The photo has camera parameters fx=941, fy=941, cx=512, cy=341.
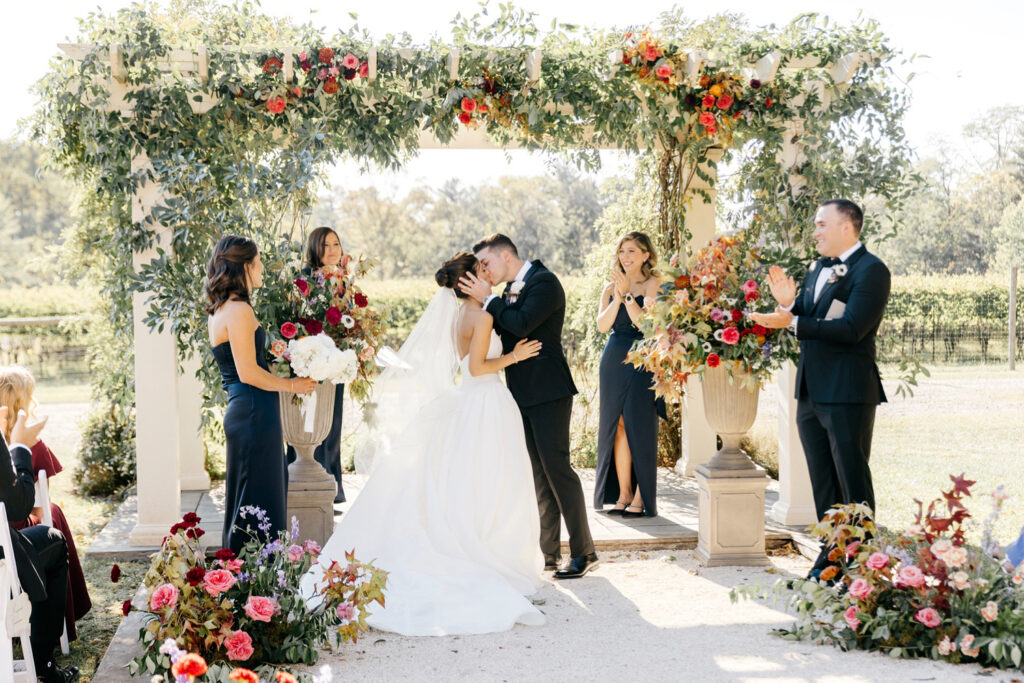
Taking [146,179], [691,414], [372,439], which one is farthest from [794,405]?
[146,179]

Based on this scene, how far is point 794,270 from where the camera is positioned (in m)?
5.16

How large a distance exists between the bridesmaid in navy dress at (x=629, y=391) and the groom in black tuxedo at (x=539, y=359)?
125 centimetres

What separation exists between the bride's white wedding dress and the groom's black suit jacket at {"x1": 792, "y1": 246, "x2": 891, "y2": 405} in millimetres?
1523

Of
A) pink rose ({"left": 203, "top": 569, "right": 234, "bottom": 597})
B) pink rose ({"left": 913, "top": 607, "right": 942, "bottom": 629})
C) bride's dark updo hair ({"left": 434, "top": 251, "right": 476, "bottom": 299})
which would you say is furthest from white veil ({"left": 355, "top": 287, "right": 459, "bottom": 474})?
pink rose ({"left": 913, "top": 607, "right": 942, "bottom": 629})

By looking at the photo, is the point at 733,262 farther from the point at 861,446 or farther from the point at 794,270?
the point at 861,446

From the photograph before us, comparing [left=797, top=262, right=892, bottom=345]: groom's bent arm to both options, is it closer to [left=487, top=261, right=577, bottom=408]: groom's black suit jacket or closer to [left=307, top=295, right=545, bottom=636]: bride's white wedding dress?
[left=487, top=261, right=577, bottom=408]: groom's black suit jacket

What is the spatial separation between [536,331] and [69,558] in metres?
2.53

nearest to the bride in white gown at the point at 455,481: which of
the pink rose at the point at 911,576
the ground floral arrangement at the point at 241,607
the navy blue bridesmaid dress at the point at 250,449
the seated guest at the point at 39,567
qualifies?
the navy blue bridesmaid dress at the point at 250,449

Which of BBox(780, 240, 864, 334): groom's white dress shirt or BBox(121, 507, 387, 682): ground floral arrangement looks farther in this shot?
BBox(780, 240, 864, 334): groom's white dress shirt

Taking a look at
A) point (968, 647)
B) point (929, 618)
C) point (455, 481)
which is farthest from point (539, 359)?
point (968, 647)

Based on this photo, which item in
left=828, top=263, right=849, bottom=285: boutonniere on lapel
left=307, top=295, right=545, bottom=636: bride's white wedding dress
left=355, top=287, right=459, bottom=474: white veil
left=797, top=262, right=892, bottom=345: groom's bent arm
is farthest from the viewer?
left=355, top=287, right=459, bottom=474: white veil

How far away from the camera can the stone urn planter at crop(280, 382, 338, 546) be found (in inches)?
209

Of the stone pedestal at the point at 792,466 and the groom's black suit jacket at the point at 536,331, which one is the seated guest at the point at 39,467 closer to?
the groom's black suit jacket at the point at 536,331

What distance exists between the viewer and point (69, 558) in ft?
14.6
